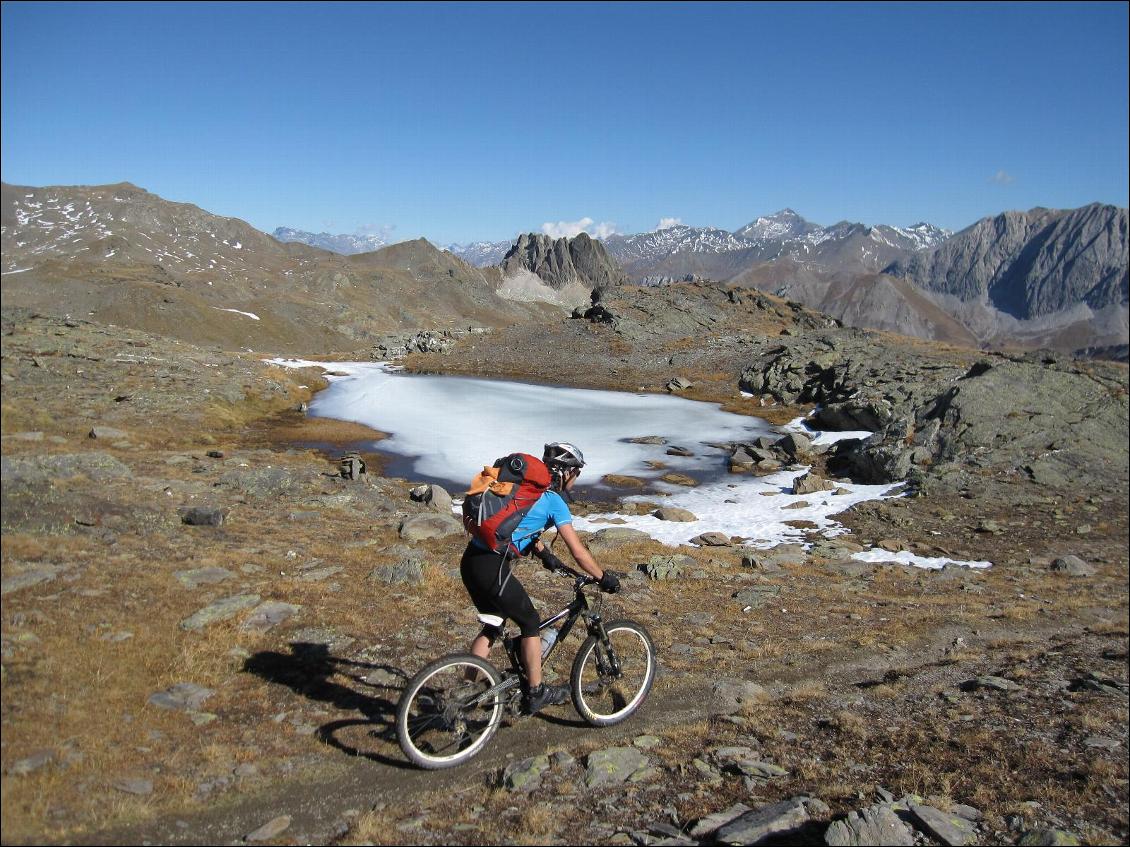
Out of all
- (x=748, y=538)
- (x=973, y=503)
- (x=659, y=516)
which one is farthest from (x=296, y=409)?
(x=973, y=503)

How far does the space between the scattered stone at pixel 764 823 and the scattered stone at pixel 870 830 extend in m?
0.39

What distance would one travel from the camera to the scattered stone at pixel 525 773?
6852mm

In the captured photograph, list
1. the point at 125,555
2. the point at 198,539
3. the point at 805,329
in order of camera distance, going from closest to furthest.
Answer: the point at 125,555, the point at 198,539, the point at 805,329

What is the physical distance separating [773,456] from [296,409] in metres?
32.8

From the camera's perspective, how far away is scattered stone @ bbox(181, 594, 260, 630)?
387 inches

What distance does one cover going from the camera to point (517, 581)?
691cm

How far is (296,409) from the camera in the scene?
45656mm

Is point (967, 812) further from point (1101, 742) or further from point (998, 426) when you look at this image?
point (998, 426)

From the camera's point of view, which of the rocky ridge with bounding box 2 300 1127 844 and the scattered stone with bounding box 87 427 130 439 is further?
Result: the scattered stone with bounding box 87 427 130 439

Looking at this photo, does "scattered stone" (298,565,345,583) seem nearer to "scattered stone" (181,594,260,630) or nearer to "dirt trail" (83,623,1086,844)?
"scattered stone" (181,594,260,630)

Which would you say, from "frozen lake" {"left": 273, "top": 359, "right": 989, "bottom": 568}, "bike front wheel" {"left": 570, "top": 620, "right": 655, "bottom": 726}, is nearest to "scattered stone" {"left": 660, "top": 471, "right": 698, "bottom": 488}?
"frozen lake" {"left": 273, "top": 359, "right": 989, "bottom": 568}

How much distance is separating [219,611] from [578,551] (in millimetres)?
6930

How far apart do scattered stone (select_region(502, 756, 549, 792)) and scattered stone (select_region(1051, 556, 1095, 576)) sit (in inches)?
724

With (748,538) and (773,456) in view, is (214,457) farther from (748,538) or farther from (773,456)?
(773,456)
